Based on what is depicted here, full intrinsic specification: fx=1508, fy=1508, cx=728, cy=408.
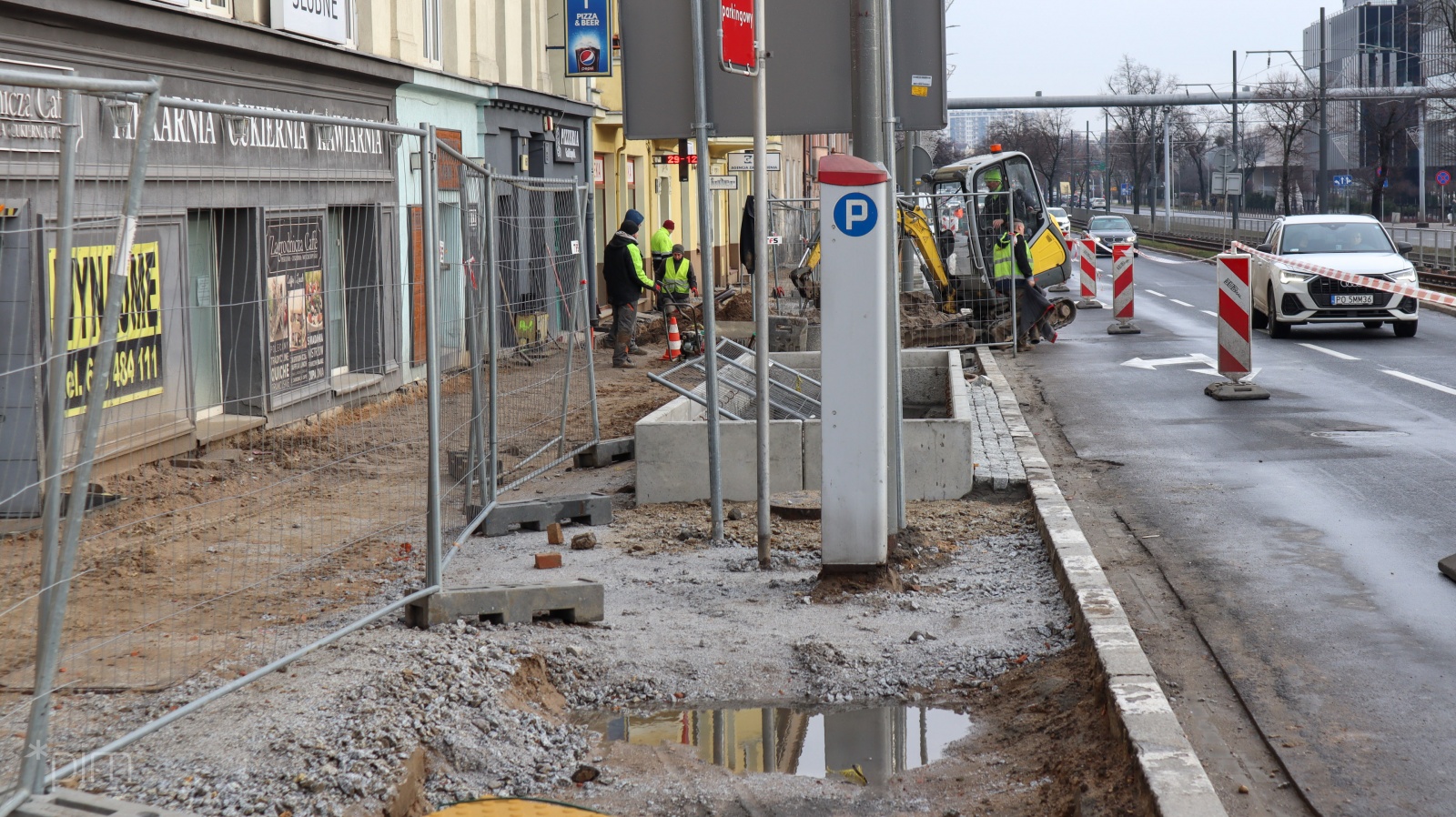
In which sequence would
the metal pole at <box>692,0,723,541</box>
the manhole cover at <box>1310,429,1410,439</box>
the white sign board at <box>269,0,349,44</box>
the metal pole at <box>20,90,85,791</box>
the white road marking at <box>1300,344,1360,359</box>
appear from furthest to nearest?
the white road marking at <box>1300,344,1360,359</box> → the white sign board at <box>269,0,349,44</box> → the manhole cover at <box>1310,429,1410,439</box> → the metal pole at <box>692,0,723,541</box> → the metal pole at <box>20,90,85,791</box>

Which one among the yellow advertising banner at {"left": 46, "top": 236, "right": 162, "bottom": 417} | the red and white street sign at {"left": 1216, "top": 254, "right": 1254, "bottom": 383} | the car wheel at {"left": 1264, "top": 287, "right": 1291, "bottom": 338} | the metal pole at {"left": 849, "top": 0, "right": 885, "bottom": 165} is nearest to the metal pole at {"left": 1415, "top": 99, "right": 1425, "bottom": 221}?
the car wheel at {"left": 1264, "top": 287, "right": 1291, "bottom": 338}

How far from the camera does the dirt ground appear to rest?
416cm

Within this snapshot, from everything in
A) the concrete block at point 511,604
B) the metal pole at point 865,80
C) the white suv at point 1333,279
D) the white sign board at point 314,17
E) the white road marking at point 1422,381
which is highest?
the white sign board at point 314,17

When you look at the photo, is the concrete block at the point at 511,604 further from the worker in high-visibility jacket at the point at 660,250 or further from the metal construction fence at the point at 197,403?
the worker in high-visibility jacket at the point at 660,250

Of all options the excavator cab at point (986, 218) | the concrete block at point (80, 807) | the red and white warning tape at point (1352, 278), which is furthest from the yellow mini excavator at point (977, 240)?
the concrete block at point (80, 807)

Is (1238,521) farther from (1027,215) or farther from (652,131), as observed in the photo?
(1027,215)

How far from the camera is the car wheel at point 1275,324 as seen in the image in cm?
2159

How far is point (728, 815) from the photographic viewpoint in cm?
443

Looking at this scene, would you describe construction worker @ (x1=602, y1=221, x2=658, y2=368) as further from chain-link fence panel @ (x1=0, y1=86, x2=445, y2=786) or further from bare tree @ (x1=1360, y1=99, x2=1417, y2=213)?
bare tree @ (x1=1360, y1=99, x2=1417, y2=213)

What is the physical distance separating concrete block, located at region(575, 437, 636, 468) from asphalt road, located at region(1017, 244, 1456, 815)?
3.59 meters

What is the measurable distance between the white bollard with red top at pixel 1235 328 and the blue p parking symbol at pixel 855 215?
8457 millimetres

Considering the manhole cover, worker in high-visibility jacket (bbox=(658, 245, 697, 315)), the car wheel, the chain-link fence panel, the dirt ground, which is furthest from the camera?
worker in high-visibility jacket (bbox=(658, 245, 697, 315))

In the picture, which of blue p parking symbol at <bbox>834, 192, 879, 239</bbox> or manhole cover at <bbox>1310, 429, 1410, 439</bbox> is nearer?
blue p parking symbol at <bbox>834, 192, 879, 239</bbox>

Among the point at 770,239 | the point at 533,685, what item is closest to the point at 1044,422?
the point at 533,685
